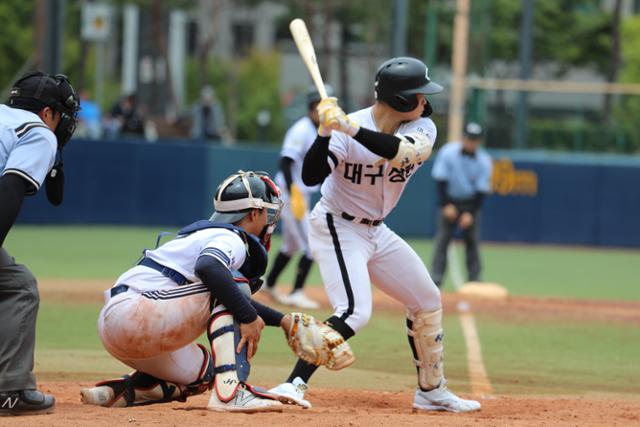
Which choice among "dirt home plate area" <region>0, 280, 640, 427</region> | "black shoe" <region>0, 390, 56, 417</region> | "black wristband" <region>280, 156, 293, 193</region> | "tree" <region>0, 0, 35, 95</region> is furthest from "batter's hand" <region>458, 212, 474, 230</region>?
"tree" <region>0, 0, 35, 95</region>

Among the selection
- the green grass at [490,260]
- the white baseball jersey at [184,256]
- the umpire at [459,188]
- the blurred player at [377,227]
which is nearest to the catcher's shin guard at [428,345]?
the blurred player at [377,227]

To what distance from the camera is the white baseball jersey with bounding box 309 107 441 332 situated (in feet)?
22.1

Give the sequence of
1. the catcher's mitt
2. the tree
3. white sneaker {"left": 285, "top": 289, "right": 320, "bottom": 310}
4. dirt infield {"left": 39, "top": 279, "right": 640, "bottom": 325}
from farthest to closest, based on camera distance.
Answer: the tree
dirt infield {"left": 39, "top": 279, "right": 640, "bottom": 325}
white sneaker {"left": 285, "top": 289, "right": 320, "bottom": 310}
the catcher's mitt

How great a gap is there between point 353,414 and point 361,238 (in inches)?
43.8

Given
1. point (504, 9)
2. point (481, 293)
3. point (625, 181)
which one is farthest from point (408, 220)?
point (504, 9)

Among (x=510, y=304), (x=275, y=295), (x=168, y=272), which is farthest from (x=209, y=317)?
(x=510, y=304)

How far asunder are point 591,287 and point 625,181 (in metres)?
6.23

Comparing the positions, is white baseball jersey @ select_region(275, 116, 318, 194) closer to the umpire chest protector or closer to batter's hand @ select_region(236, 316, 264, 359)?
the umpire chest protector

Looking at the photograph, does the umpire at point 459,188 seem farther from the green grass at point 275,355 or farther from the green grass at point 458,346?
the green grass at point 275,355

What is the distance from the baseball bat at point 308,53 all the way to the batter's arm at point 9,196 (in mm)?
1749

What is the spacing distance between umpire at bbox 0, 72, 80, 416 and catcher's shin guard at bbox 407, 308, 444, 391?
2.24 m

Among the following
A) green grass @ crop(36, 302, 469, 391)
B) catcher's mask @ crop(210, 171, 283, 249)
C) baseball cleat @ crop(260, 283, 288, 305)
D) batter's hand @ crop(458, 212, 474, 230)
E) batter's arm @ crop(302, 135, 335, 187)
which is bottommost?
baseball cleat @ crop(260, 283, 288, 305)

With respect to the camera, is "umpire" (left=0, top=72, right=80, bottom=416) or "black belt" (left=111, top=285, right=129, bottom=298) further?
"black belt" (left=111, top=285, right=129, bottom=298)

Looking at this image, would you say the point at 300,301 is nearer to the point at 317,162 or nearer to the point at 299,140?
the point at 299,140
